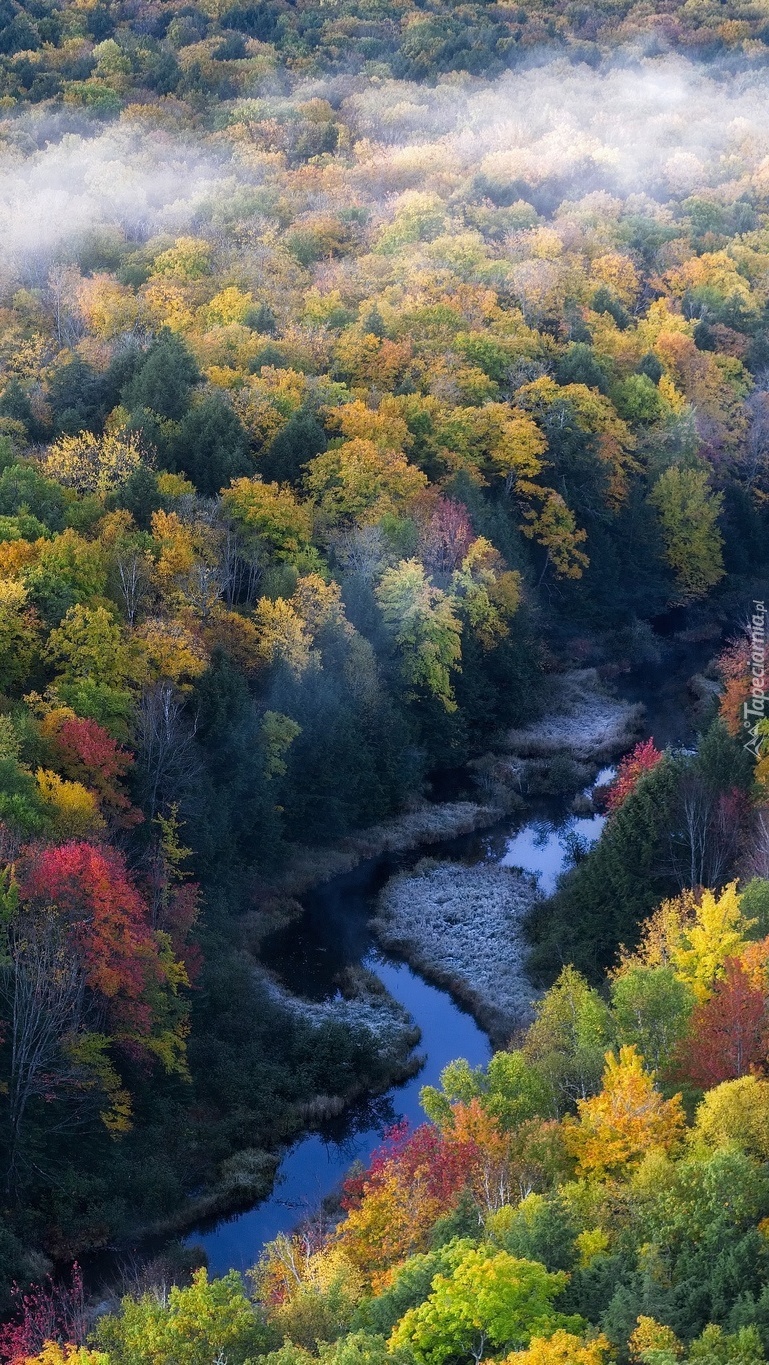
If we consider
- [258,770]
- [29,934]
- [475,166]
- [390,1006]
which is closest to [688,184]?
[475,166]

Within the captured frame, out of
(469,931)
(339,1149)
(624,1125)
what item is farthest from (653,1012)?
(469,931)

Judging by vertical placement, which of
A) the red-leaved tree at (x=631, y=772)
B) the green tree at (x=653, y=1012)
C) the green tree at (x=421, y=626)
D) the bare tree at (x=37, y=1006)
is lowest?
the green tree at (x=653, y=1012)

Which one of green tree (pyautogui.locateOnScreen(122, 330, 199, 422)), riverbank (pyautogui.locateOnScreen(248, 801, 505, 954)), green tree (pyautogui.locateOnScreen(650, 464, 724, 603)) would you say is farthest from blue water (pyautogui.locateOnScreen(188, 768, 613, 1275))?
green tree (pyautogui.locateOnScreen(650, 464, 724, 603))

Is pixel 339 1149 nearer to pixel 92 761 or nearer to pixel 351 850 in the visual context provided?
pixel 92 761

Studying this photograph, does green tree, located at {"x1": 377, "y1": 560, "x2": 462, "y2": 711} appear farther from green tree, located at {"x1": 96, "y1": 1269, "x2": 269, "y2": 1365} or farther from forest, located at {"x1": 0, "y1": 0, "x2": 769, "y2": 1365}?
green tree, located at {"x1": 96, "y1": 1269, "x2": 269, "y2": 1365}

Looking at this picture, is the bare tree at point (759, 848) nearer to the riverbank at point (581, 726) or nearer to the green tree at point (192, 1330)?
the riverbank at point (581, 726)

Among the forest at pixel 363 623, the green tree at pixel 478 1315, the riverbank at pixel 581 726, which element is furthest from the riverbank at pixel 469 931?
the green tree at pixel 478 1315
